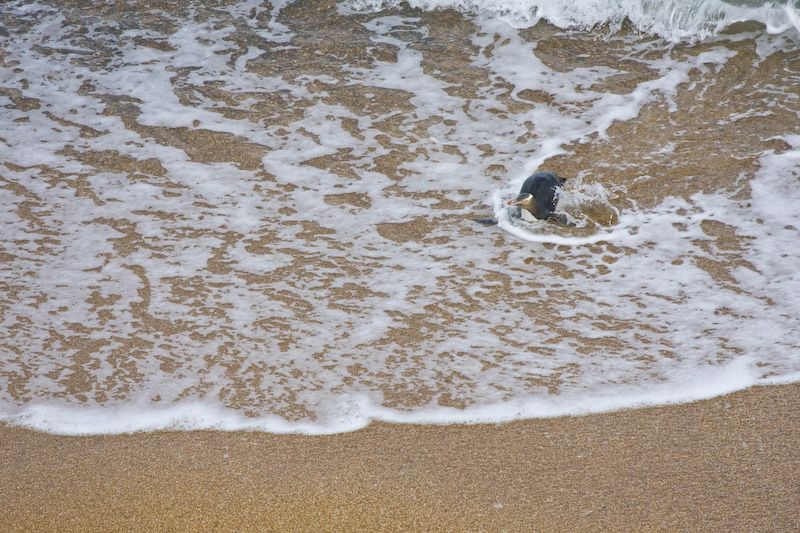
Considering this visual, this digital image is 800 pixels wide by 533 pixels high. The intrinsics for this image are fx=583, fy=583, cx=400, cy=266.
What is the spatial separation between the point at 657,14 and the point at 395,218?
139 inches

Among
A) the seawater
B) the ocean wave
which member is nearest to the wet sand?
the seawater

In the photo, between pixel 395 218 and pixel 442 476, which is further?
pixel 395 218

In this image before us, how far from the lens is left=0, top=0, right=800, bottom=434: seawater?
7.98 ft

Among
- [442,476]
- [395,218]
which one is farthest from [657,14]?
[442,476]

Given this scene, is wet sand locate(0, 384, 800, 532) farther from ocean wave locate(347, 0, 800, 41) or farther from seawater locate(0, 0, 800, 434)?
ocean wave locate(347, 0, 800, 41)

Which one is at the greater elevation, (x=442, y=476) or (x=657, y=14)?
(x=657, y=14)

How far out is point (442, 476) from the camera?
6.82 feet

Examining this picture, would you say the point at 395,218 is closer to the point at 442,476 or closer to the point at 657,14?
the point at 442,476

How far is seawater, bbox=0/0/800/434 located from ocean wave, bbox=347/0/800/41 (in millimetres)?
22

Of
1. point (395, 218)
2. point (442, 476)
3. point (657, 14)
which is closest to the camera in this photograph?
point (442, 476)

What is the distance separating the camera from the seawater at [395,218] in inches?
95.8

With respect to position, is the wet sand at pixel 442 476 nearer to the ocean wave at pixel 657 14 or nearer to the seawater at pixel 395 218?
the seawater at pixel 395 218

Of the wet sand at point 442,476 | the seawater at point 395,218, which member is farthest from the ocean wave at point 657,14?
the wet sand at point 442,476

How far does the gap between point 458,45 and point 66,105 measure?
3.19m
